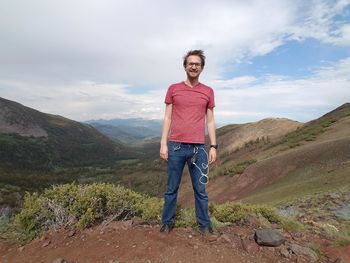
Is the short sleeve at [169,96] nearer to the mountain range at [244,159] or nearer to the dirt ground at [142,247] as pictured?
the dirt ground at [142,247]

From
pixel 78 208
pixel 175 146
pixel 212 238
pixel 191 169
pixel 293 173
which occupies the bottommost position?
pixel 293 173

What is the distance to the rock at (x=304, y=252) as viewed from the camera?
5.75 m

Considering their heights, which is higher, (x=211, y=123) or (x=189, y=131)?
(x=211, y=123)

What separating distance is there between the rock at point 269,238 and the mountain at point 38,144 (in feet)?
319

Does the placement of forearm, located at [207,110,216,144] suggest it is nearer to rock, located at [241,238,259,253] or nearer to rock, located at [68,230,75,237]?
rock, located at [241,238,259,253]

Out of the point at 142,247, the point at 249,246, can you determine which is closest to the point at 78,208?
the point at 142,247

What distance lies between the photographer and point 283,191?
765 inches

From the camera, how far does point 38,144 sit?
5005 inches

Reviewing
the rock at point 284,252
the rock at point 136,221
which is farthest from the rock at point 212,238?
the rock at point 136,221

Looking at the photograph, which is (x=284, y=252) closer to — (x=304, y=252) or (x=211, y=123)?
(x=304, y=252)

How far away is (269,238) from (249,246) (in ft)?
1.22

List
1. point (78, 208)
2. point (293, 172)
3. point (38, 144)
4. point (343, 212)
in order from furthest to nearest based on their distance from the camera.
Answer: point (38, 144), point (293, 172), point (343, 212), point (78, 208)

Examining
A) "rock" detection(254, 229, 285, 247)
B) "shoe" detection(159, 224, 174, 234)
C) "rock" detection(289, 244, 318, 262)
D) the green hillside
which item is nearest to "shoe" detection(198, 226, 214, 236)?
"shoe" detection(159, 224, 174, 234)

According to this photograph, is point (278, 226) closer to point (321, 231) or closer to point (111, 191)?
point (321, 231)
